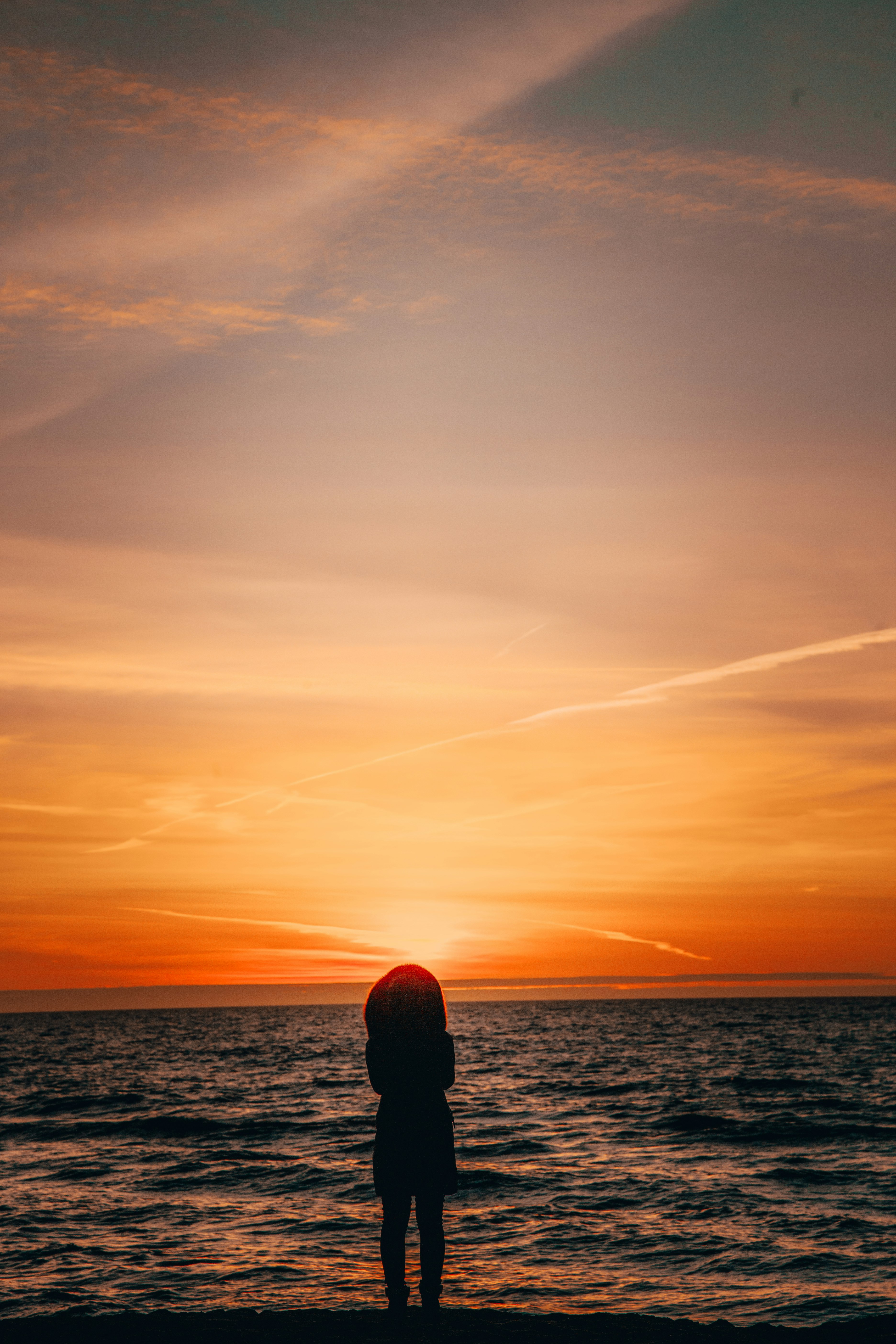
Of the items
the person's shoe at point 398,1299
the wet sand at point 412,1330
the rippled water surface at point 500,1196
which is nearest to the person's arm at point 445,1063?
the person's shoe at point 398,1299

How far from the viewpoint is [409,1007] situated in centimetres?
820

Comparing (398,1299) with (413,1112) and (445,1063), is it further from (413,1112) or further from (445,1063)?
(445,1063)

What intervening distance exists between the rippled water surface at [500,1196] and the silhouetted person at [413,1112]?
149 inches

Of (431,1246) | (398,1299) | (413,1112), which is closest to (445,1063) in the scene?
(413,1112)

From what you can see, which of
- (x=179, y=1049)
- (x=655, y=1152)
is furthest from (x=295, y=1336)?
(x=179, y=1049)

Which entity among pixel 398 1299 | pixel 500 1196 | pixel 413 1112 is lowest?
pixel 500 1196

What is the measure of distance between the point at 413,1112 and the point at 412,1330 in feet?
5.74

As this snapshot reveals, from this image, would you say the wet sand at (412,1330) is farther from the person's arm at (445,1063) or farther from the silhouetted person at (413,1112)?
the person's arm at (445,1063)

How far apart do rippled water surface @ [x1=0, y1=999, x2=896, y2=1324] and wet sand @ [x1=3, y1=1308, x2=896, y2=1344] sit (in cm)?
221

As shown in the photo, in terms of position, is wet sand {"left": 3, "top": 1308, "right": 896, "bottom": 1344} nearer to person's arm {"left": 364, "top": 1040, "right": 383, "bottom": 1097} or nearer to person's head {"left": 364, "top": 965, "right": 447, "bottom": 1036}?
person's arm {"left": 364, "top": 1040, "right": 383, "bottom": 1097}

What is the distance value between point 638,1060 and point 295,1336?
54.2 meters

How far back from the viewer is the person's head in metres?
8.18

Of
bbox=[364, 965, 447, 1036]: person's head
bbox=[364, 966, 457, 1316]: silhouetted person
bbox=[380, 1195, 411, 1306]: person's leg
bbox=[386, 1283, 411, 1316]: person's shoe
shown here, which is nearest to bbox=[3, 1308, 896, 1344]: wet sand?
bbox=[386, 1283, 411, 1316]: person's shoe

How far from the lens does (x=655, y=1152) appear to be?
77.7ft
